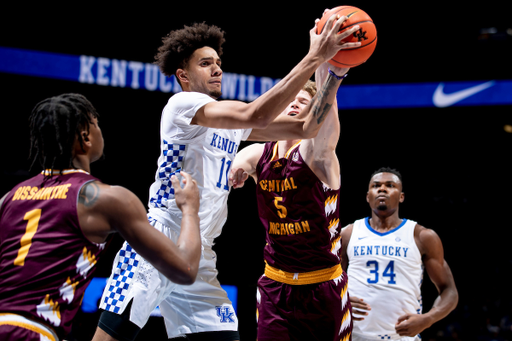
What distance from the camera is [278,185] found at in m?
3.47

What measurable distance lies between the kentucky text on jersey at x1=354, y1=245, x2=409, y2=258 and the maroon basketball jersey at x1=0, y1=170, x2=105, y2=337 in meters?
3.47

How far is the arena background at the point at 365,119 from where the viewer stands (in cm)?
812

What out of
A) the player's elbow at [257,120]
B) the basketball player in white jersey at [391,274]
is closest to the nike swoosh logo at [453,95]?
the basketball player in white jersey at [391,274]

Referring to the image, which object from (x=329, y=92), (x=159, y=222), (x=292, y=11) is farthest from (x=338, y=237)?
(x=292, y=11)

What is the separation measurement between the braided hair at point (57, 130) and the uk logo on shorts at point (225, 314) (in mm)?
1204

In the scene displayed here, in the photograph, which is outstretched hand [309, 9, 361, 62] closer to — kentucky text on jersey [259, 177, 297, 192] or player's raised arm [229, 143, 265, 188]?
kentucky text on jersey [259, 177, 297, 192]

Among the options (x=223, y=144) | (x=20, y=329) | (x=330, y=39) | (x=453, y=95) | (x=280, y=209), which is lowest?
(x=20, y=329)

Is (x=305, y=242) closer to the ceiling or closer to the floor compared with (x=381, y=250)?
closer to the ceiling

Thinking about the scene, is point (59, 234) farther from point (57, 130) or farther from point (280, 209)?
point (280, 209)

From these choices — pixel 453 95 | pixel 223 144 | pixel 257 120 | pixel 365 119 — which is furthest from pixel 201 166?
pixel 365 119

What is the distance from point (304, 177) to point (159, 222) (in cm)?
105

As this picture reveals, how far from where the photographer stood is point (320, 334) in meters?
3.32

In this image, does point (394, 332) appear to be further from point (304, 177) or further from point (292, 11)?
point (292, 11)

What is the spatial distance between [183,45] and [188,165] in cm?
86
